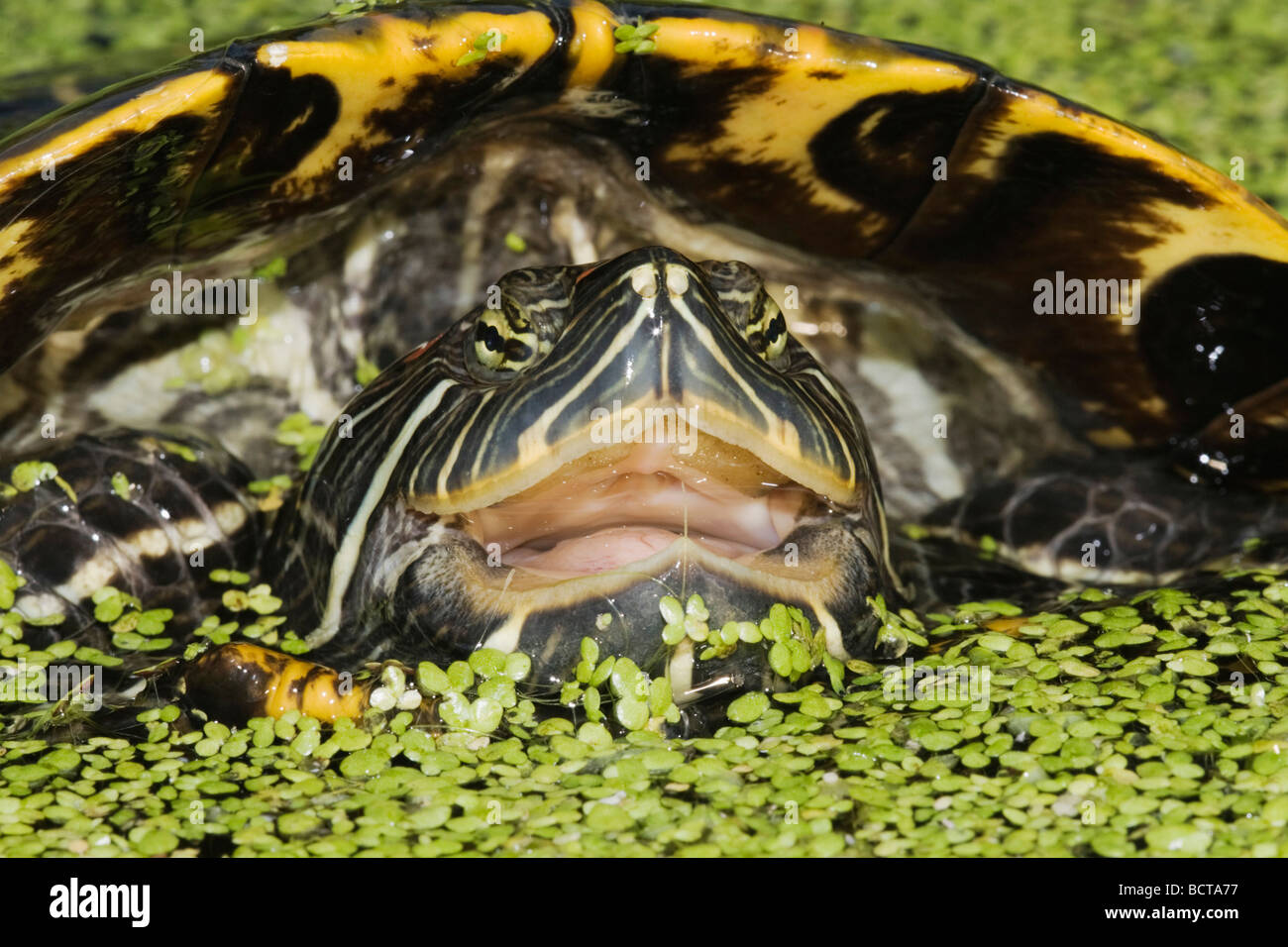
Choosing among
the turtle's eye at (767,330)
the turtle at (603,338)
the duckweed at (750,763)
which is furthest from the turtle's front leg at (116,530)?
the turtle's eye at (767,330)

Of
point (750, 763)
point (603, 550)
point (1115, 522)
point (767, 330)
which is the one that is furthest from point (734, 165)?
point (750, 763)

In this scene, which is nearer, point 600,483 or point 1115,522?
point 600,483

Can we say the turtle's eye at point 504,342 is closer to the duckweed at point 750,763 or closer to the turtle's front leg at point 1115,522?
the duckweed at point 750,763

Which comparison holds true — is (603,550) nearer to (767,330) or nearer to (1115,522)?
(767,330)

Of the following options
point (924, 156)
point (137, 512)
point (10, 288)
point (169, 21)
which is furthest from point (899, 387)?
point (169, 21)

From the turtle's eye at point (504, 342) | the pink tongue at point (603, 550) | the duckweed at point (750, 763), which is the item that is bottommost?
the duckweed at point (750, 763)
